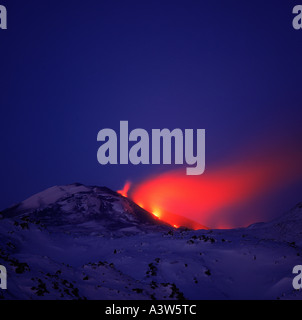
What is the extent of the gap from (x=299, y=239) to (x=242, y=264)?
8295 mm

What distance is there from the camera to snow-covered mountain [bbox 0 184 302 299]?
45.6 ft

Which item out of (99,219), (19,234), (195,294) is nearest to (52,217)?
(99,219)

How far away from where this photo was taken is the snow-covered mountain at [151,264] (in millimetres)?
13891

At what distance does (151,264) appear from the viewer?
742 inches

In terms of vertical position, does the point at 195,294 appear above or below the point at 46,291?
below

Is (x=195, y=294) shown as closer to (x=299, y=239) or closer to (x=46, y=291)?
(x=46, y=291)

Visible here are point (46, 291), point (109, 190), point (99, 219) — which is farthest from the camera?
point (109, 190)

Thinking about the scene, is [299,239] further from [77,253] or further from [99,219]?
[99,219]

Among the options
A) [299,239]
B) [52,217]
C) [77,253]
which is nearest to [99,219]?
[52,217]

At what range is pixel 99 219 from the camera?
51.0 meters
